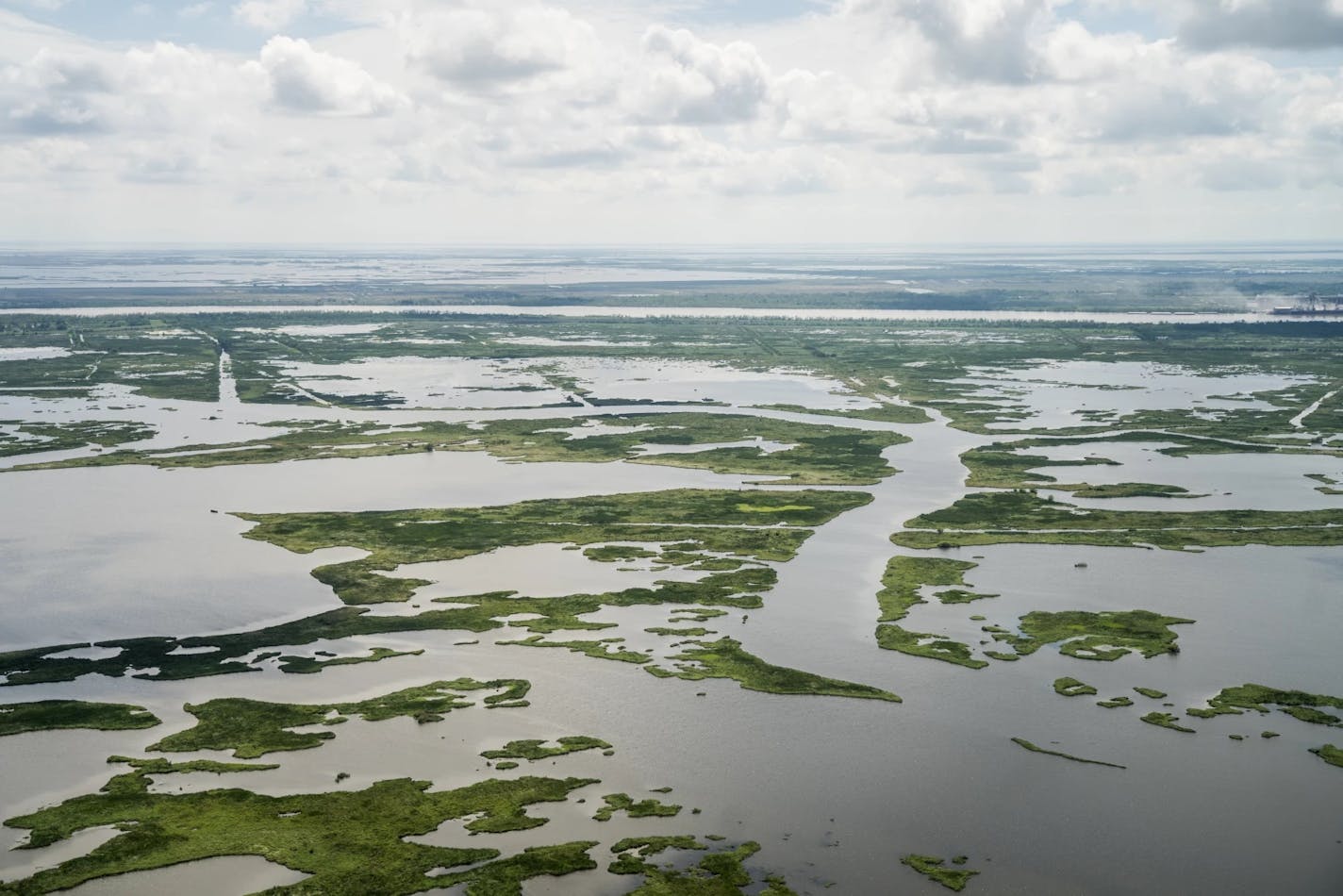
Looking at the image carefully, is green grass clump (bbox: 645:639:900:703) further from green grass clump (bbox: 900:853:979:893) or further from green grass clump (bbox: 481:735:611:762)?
green grass clump (bbox: 900:853:979:893)

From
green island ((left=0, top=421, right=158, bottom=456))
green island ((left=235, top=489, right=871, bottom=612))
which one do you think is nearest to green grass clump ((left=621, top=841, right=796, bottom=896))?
green island ((left=235, top=489, right=871, bottom=612))

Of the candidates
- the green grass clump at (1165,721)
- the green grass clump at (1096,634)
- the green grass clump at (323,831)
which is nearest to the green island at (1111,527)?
the green grass clump at (1096,634)

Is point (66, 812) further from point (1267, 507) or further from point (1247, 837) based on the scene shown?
point (1267, 507)

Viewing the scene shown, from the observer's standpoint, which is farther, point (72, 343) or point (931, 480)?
point (72, 343)

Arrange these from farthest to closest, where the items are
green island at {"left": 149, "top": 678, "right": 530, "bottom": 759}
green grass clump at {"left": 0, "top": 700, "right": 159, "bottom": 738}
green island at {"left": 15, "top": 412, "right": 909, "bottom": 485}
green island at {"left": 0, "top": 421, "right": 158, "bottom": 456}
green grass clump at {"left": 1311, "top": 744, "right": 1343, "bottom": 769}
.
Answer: green island at {"left": 0, "top": 421, "right": 158, "bottom": 456} < green island at {"left": 15, "top": 412, "right": 909, "bottom": 485} < green grass clump at {"left": 0, "top": 700, "right": 159, "bottom": 738} < green island at {"left": 149, "top": 678, "right": 530, "bottom": 759} < green grass clump at {"left": 1311, "top": 744, "right": 1343, "bottom": 769}

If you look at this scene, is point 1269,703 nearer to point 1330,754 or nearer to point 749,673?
point 1330,754

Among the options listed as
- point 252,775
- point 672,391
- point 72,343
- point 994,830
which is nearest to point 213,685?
point 252,775
